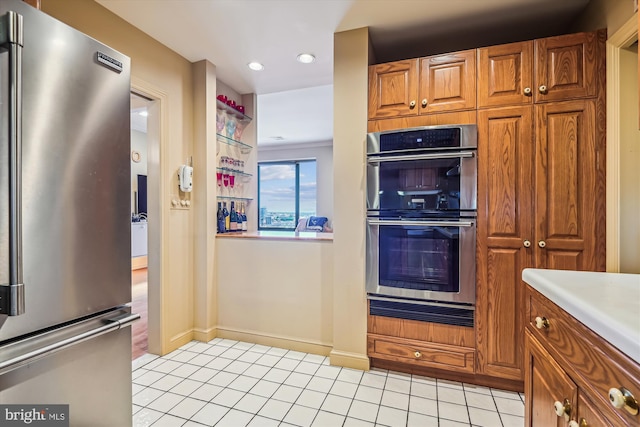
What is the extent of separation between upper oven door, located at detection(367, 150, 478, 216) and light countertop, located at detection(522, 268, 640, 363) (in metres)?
0.86

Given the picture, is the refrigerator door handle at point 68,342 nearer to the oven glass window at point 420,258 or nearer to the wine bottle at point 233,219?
the oven glass window at point 420,258

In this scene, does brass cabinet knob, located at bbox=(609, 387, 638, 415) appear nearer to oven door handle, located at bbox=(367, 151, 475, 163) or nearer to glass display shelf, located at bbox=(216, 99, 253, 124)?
oven door handle, located at bbox=(367, 151, 475, 163)

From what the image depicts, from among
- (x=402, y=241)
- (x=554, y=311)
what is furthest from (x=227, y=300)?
(x=554, y=311)

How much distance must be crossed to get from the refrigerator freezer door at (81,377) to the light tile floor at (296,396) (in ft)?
1.90

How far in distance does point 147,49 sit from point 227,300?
2143mm

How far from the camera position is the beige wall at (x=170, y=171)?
7.28ft

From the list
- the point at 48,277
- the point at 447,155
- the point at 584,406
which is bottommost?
the point at 584,406

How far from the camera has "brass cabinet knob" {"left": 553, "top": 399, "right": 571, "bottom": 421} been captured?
859 millimetres

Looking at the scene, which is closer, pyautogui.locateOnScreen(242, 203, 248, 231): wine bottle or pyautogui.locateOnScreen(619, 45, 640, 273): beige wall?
pyautogui.locateOnScreen(619, 45, 640, 273): beige wall

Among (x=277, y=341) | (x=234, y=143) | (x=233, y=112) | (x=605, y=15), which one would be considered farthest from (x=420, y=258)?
(x=233, y=112)

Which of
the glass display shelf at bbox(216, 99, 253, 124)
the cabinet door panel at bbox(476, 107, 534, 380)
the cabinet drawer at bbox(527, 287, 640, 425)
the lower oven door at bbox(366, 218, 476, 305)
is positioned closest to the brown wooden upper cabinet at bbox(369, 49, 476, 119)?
the cabinet door panel at bbox(476, 107, 534, 380)

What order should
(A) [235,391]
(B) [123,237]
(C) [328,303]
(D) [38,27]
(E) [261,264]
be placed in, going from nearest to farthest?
1. (D) [38,27]
2. (B) [123,237]
3. (A) [235,391]
4. (C) [328,303]
5. (E) [261,264]

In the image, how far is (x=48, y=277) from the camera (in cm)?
98

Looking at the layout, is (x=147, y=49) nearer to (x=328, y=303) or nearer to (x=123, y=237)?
(x=123, y=237)
